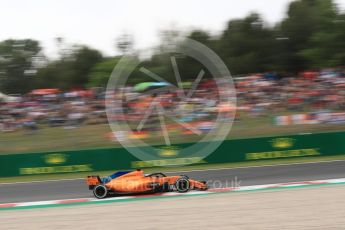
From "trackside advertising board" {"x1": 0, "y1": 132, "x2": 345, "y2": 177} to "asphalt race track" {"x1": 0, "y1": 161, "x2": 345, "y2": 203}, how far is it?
1328 mm

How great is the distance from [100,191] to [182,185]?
4.60 feet

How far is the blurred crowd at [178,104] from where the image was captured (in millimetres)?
16766

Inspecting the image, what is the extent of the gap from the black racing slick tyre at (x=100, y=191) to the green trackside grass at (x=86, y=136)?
273 inches

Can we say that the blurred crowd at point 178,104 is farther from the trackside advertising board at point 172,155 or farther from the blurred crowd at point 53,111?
the trackside advertising board at point 172,155

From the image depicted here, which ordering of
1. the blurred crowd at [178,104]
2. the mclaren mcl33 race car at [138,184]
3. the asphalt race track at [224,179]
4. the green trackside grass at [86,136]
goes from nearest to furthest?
the mclaren mcl33 race car at [138,184], the asphalt race track at [224,179], the green trackside grass at [86,136], the blurred crowd at [178,104]

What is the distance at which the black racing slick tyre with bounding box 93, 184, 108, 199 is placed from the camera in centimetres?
862

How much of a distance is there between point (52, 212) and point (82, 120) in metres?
10.5

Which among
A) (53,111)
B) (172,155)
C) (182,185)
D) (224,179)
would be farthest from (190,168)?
(53,111)

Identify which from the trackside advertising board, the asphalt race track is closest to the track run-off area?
the asphalt race track

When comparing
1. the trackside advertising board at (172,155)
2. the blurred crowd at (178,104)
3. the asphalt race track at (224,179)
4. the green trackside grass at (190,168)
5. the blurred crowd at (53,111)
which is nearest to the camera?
the asphalt race track at (224,179)

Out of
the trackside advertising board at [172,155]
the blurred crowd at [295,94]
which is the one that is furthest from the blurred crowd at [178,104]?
the trackside advertising board at [172,155]

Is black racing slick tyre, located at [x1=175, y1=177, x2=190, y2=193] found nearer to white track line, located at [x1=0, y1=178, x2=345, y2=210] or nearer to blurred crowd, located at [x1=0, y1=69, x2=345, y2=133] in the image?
white track line, located at [x1=0, y1=178, x2=345, y2=210]

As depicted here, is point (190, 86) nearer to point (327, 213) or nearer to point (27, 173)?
point (27, 173)

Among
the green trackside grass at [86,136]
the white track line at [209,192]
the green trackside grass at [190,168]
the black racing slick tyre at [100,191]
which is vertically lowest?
the green trackside grass at [190,168]
